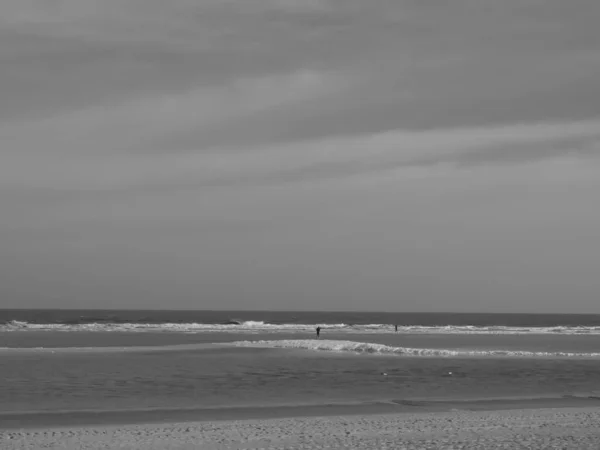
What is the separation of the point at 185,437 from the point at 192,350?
26.9 m

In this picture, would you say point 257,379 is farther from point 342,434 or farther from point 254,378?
point 342,434

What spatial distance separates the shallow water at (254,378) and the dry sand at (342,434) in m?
3.53

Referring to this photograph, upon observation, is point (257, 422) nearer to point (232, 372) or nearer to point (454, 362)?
point (232, 372)

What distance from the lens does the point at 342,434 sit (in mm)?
14703

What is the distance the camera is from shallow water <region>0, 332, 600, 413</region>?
20219 mm

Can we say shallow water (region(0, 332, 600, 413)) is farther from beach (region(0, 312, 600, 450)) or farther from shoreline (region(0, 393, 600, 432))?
shoreline (region(0, 393, 600, 432))

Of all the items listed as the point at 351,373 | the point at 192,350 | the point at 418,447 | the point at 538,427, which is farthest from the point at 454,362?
the point at 418,447

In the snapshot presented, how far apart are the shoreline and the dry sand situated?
79 centimetres

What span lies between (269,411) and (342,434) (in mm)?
4021

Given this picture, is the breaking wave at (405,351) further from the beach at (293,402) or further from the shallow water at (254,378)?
the beach at (293,402)

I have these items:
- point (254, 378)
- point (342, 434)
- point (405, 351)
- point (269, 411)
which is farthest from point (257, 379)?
point (405, 351)

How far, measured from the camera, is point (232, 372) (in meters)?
27.6

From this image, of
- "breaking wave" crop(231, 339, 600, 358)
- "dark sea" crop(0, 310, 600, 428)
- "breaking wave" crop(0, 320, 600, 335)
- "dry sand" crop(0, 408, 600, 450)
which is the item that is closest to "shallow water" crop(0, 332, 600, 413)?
"dark sea" crop(0, 310, 600, 428)

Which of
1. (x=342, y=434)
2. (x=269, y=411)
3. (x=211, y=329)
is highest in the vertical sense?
(x=342, y=434)
